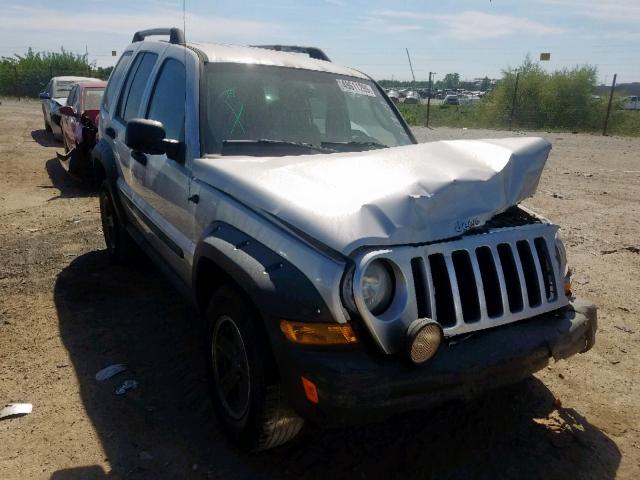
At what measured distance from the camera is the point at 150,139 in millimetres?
3160

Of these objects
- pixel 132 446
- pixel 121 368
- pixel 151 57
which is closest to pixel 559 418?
pixel 132 446

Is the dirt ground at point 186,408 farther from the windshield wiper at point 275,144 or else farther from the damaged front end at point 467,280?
the windshield wiper at point 275,144

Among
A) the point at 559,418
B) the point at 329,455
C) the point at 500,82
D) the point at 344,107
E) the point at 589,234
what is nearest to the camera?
the point at 329,455

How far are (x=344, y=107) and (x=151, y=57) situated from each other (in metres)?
1.68

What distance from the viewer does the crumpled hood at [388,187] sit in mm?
2316

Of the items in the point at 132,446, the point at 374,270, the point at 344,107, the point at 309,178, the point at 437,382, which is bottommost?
the point at 132,446

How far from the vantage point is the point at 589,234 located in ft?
21.3

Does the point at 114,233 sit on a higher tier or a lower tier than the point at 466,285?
lower

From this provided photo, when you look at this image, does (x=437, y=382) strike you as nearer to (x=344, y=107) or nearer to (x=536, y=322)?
(x=536, y=322)

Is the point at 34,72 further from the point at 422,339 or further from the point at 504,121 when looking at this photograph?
the point at 422,339

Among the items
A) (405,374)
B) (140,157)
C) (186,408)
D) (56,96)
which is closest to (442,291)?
(405,374)

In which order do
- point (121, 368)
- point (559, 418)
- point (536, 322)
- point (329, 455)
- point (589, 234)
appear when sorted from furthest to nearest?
point (589, 234) → point (121, 368) → point (559, 418) → point (329, 455) → point (536, 322)

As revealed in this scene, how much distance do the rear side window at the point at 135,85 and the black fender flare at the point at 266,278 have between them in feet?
7.51

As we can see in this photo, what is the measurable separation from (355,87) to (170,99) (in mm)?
1350
